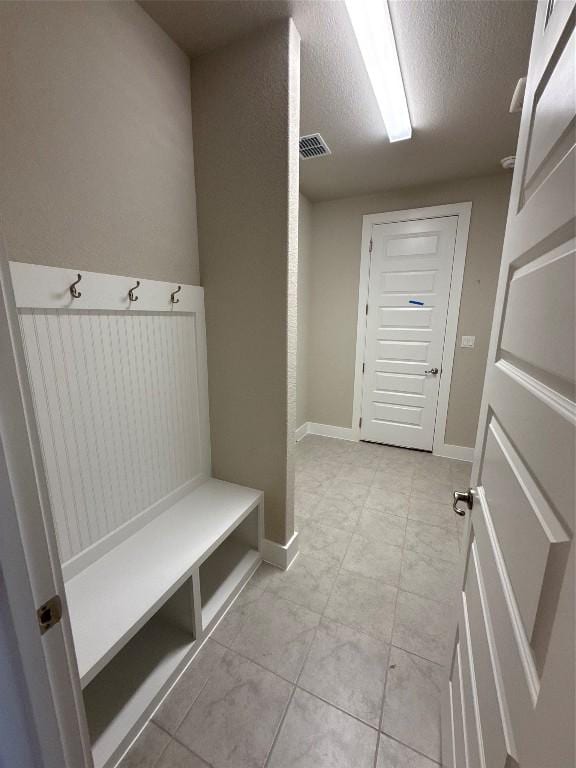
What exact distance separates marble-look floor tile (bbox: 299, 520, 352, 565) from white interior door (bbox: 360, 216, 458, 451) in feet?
5.31

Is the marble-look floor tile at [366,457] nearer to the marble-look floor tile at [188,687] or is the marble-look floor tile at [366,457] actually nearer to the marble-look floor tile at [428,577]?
the marble-look floor tile at [428,577]

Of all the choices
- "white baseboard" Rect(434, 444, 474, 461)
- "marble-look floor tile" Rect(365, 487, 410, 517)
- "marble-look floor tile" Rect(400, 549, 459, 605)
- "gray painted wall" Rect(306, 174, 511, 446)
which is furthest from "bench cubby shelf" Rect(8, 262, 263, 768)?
"white baseboard" Rect(434, 444, 474, 461)

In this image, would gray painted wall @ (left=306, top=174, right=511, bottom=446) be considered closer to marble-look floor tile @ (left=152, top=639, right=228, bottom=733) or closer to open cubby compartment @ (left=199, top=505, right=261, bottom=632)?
open cubby compartment @ (left=199, top=505, right=261, bottom=632)

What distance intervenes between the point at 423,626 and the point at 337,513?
0.90 meters

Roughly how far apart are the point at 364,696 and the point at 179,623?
2.63 ft

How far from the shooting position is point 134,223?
132cm

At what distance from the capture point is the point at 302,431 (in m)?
3.70

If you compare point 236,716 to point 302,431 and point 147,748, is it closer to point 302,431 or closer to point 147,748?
point 147,748

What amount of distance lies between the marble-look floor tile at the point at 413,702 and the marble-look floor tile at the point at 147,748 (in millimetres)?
766

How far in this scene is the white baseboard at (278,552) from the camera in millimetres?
1776

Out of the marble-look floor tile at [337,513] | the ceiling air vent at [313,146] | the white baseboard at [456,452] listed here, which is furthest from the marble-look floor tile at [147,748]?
the ceiling air vent at [313,146]

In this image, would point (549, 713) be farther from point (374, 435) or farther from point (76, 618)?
point (374, 435)

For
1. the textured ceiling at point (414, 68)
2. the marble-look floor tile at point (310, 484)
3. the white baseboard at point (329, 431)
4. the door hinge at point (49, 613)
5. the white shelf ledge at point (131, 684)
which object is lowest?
the marble-look floor tile at point (310, 484)

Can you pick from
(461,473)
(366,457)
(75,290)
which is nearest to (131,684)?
(75,290)
